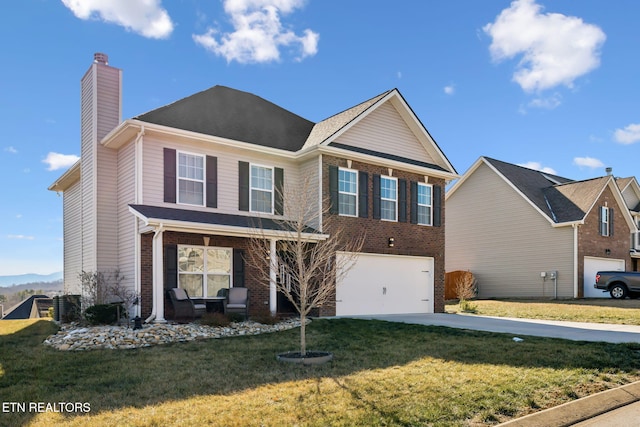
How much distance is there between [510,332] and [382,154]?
808 centimetres

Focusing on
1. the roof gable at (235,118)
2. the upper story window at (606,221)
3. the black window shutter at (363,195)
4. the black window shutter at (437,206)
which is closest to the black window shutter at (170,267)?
the roof gable at (235,118)

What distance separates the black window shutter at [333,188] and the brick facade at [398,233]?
13 centimetres

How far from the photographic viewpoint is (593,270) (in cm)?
2553

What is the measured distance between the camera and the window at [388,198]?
18.0 meters

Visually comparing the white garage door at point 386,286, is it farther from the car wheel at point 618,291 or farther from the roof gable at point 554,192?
the roof gable at point 554,192

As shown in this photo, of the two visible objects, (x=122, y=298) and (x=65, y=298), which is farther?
(x=65, y=298)

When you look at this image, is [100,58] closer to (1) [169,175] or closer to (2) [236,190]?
(1) [169,175]

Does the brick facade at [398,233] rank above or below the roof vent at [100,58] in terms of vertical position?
below

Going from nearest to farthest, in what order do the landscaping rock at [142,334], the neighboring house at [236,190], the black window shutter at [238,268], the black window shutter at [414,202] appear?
the landscaping rock at [142,334]
the neighboring house at [236,190]
the black window shutter at [238,268]
the black window shutter at [414,202]

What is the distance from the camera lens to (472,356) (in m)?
9.20

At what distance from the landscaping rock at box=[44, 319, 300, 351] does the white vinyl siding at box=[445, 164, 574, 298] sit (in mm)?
17108

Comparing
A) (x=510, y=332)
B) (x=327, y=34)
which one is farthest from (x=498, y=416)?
(x=327, y=34)

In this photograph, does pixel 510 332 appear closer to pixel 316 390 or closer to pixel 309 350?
pixel 309 350

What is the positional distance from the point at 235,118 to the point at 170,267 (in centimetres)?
610
